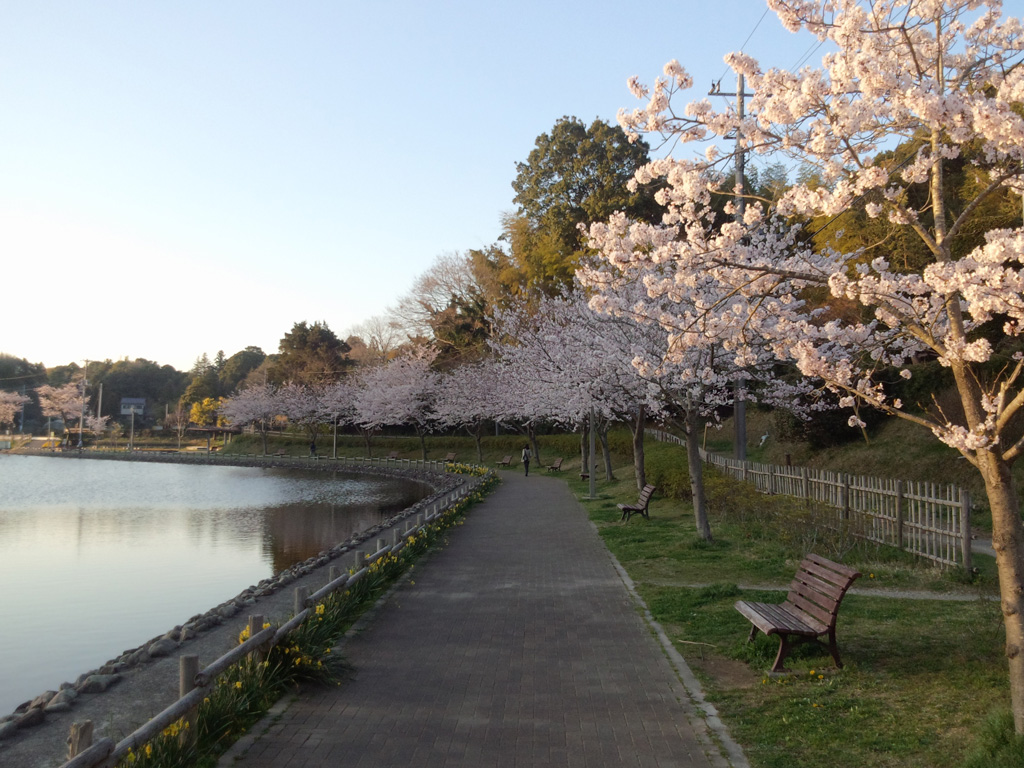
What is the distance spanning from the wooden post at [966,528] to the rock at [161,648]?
9.52 m

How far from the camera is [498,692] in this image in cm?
635

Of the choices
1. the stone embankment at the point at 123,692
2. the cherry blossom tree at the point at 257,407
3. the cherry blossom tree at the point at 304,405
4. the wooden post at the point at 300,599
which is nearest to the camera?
the stone embankment at the point at 123,692

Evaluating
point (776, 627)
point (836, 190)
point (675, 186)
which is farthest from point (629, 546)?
point (836, 190)

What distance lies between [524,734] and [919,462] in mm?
17052

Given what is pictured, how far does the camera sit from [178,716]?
4988mm

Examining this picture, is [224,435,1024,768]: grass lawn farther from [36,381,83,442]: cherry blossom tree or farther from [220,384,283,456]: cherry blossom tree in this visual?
[36,381,83,442]: cherry blossom tree

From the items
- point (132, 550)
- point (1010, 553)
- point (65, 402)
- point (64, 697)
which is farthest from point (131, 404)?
point (1010, 553)

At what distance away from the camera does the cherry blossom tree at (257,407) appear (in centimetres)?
6950

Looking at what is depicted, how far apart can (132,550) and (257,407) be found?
53.5 m

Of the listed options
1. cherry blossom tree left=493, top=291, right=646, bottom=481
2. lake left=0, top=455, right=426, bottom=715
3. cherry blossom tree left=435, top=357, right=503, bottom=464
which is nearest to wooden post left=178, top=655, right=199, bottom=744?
lake left=0, top=455, right=426, bottom=715

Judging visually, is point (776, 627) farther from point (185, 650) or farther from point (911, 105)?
point (185, 650)

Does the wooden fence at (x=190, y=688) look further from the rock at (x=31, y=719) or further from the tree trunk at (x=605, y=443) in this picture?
the tree trunk at (x=605, y=443)

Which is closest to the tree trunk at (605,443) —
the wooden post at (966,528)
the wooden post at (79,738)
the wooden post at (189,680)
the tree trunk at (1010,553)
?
the wooden post at (966,528)

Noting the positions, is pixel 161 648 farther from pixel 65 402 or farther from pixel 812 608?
pixel 65 402
